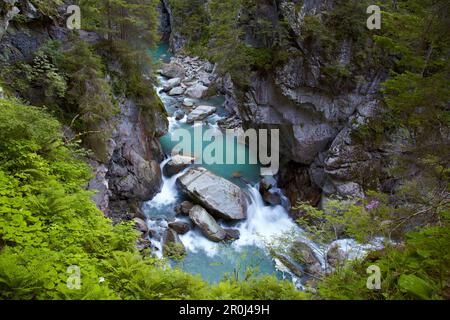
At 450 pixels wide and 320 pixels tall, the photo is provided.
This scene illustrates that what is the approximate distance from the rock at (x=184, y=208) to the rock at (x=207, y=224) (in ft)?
1.04

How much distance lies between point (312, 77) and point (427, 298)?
49.6 ft

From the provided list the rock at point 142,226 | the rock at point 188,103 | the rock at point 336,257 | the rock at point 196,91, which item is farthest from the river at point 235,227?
the rock at point 196,91

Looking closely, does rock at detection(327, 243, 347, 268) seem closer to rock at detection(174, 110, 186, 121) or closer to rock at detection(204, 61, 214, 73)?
rock at detection(174, 110, 186, 121)

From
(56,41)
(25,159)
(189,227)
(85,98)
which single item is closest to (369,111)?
(189,227)

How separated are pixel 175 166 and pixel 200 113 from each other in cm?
819

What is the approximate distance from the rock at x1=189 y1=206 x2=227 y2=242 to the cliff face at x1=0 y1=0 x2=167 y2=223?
271 cm

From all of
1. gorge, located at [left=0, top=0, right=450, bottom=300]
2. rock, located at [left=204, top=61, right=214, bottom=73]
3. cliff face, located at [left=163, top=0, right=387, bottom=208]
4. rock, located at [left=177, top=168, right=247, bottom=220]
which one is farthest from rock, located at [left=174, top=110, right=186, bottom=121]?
rock, located at [left=204, top=61, right=214, bottom=73]

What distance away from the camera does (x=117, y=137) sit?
14.8m

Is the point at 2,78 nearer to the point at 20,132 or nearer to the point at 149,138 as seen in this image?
the point at 20,132

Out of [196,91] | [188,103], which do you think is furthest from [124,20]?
[196,91]

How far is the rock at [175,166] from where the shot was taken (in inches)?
744

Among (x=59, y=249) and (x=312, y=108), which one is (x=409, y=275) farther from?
(x=312, y=108)

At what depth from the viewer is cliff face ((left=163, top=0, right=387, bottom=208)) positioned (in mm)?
16844

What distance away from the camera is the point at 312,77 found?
691 inches
